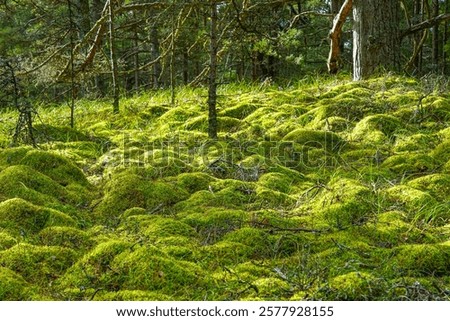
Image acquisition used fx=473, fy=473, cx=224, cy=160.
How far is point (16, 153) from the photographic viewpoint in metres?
4.86

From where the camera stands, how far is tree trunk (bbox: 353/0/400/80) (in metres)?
7.29

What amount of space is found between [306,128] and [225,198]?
205 cm

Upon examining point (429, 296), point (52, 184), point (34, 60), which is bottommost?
point (429, 296)

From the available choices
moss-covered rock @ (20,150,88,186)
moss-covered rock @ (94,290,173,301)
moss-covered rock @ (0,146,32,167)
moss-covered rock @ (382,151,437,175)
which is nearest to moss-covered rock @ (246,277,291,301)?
moss-covered rock @ (94,290,173,301)

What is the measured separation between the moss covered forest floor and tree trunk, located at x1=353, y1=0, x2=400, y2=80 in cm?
51

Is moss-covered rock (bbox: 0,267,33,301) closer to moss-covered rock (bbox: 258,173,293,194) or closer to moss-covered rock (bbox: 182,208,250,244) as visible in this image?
moss-covered rock (bbox: 182,208,250,244)

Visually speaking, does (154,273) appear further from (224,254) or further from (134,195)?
(134,195)

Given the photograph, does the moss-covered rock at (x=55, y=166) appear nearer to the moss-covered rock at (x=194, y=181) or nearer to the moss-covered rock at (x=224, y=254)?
the moss-covered rock at (x=194, y=181)

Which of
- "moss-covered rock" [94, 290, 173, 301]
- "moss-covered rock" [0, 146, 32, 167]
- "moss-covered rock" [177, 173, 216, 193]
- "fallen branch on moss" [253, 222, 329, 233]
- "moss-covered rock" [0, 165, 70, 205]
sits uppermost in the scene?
"moss-covered rock" [0, 146, 32, 167]

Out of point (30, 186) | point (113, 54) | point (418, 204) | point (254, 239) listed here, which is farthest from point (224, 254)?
point (113, 54)

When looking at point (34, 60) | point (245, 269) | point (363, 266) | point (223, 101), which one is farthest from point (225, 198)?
point (34, 60)

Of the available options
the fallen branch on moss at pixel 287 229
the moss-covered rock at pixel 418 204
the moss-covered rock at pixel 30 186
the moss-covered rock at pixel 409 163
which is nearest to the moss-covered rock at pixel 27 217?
the moss-covered rock at pixel 30 186

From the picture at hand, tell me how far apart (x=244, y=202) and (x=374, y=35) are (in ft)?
14.4
